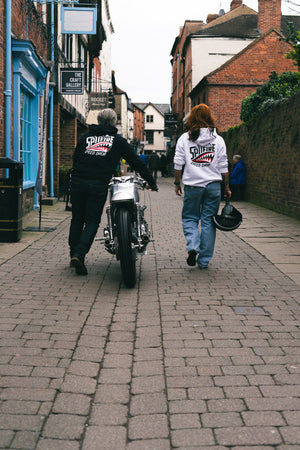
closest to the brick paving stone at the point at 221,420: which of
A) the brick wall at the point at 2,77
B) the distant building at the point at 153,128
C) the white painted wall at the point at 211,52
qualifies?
the brick wall at the point at 2,77

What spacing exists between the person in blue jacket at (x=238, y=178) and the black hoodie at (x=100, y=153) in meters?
11.0

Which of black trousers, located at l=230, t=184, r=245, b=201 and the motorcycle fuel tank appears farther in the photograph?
black trousers, located at l=230, t=184, r=245, b=201

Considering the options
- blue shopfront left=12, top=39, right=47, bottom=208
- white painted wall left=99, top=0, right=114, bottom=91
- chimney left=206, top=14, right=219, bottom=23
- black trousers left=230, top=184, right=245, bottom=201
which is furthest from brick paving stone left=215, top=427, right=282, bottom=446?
chimney left=206, top=14, right=219, bottom=23

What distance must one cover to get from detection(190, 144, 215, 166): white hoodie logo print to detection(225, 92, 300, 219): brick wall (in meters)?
5.36

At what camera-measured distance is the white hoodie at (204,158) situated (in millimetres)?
6270

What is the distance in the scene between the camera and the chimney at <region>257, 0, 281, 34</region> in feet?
111

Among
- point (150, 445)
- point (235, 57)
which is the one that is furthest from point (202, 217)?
point (235, 57)

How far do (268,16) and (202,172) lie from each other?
31.7 m

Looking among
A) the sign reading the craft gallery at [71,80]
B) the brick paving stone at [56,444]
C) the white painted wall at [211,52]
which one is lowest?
the brick paving stone at [56,444]

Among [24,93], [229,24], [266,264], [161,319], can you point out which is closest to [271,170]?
[24,93]

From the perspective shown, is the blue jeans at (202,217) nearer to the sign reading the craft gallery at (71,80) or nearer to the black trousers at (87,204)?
the black trousers at (87,204)

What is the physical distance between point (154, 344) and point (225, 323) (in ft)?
2.36

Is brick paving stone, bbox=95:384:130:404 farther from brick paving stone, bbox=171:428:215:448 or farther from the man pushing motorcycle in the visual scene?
the man pushing motorcycle

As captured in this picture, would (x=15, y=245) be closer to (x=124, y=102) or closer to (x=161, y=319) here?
(x=161, y=319)
